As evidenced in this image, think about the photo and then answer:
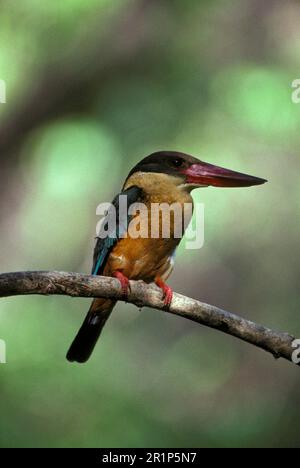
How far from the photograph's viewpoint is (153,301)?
10.7 ft

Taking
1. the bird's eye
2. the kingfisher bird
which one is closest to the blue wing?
the kingfisher bird

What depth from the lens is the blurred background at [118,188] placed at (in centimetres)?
493

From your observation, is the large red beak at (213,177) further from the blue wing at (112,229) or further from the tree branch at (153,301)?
the tree branch at (153,301)

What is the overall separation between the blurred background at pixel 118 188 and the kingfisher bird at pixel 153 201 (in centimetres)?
108

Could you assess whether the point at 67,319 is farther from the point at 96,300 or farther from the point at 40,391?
the point at 96,300

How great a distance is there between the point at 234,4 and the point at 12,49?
7.09 feet

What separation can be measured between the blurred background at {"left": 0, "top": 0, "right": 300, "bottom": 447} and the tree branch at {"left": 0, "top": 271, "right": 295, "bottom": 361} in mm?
1636

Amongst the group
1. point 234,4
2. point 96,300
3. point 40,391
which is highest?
point 234,4

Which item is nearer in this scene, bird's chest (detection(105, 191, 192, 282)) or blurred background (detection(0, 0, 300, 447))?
bird's chest (detection(105, 191, 192, 282))

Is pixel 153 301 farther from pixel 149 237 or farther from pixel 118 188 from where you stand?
pixel 118 188

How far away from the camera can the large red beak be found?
3799 mm

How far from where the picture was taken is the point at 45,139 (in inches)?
209

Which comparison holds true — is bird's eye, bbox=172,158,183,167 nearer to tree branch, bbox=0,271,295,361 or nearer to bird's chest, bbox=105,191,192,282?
bird's chest, bbox=105,191,192,282
